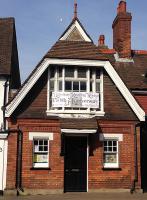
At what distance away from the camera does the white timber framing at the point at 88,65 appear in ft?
55.7

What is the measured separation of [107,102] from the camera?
17969 mm

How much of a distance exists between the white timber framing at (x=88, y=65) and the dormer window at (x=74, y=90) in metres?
0.48

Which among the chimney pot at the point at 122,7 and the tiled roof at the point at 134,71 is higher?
the chimney pot at the point at 122,7

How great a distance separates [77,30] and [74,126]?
4884 millimetres

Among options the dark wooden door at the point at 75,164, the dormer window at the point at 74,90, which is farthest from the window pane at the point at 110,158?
the dormer window at the point at 74,90

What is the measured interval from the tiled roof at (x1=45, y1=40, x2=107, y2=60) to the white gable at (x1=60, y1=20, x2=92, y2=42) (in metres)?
0.34

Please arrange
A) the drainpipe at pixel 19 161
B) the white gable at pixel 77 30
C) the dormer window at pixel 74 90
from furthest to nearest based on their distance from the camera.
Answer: the white gable at pixel 77 30
the dormer window at pixel 74 90
the drainpipe at pixel 19 161

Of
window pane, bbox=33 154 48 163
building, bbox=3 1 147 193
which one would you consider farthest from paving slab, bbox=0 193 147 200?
window pane, bbox=33 154 48 163

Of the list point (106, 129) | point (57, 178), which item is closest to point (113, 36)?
point (106, 129)

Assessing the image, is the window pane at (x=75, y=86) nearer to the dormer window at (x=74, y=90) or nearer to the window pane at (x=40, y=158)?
the dormer window at (x=74, y=90)

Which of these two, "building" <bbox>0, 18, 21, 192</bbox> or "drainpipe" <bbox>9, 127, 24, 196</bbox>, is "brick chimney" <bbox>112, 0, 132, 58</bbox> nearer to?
"building" <bbox>0, 18, 21, 192</bbox>

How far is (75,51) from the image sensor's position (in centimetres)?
1783

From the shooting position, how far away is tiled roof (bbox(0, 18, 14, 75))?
20.2 m

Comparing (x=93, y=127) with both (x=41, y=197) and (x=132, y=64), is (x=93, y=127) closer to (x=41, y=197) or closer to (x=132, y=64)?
(x=41, y=197)
